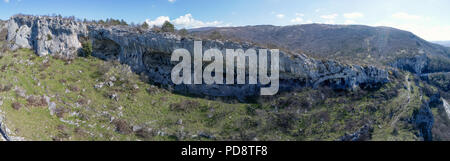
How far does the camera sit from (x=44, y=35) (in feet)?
88.7

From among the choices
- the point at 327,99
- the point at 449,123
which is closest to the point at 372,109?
the point at 327,99

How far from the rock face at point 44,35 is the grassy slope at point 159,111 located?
140cm

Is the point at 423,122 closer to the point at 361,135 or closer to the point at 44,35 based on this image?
the point at 361,135

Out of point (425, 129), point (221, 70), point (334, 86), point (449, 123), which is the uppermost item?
point (221, 70)

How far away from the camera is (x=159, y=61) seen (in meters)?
29.1

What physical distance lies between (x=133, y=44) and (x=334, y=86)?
2712 centimetres

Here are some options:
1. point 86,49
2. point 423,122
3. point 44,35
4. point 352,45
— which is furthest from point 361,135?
point 352,45

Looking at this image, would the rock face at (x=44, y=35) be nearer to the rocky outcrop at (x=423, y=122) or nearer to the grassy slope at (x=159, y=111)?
the grassy slope at (x=159, y=111)

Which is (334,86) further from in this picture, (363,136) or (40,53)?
(40,53)

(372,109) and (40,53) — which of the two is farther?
(40,53)

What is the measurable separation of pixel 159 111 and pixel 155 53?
996 cm

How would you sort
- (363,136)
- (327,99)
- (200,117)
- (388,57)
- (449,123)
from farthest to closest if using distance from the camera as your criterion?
1. (388,57)
2. (449,123)
3. (327,99)
4. (200,117)
5. (363,136)
